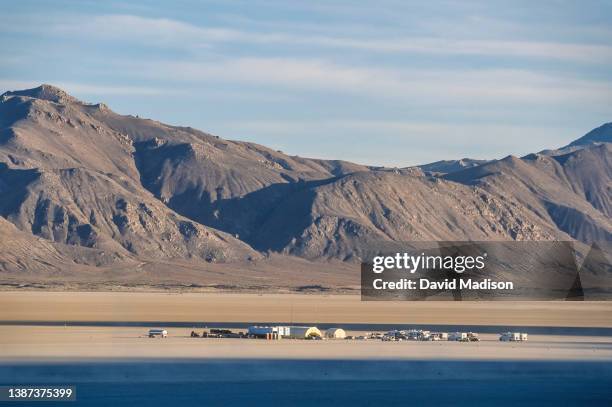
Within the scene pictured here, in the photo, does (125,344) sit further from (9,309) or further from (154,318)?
(9,309)

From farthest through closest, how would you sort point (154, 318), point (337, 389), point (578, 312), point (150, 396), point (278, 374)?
point (578, 312)
point (154, 318)
point (278, 374)
point (337, 389)
point (150, 396)

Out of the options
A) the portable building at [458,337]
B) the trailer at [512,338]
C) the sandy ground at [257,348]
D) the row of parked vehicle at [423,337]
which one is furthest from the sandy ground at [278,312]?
the portable building at [458,337]

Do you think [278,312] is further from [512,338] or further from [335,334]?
[512,338]

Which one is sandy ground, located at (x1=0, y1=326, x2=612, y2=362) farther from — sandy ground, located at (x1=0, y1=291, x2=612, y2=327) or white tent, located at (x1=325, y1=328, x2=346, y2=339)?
sandy ground, located at (x1=0, y1=291, x2=612, y2=327)

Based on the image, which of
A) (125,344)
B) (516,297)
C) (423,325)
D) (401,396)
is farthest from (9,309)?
(516,297)

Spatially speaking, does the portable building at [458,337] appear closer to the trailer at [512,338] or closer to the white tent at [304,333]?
the trailer at [512,338]

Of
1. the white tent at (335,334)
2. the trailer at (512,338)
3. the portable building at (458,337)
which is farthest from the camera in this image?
the white tent at (335,334)
